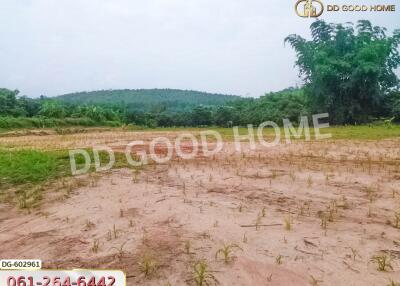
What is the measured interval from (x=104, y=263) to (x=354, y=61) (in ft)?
82.8

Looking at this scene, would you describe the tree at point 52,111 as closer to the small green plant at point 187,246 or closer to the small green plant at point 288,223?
the small green plant at point 288,223

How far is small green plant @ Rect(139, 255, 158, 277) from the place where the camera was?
3.32 m

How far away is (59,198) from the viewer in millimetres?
5895

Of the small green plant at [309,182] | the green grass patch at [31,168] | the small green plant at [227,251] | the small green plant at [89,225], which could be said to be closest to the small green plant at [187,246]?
the small green plant at [227,251]

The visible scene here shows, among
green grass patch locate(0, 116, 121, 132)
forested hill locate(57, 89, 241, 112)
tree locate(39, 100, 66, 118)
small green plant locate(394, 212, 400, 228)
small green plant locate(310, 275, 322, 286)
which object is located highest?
forested hill locate(57, 89, 241, 112)

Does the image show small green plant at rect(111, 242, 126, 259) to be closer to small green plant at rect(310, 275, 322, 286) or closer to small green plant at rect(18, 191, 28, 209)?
small green plant at rect(310, 275, 322, 286)

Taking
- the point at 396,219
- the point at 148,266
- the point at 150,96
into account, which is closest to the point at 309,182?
the point at 396,219

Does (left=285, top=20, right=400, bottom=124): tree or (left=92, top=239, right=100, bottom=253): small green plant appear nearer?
(left=92, top=239, right=100, bottom=253): small green plant

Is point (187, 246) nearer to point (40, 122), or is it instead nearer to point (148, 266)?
point (148, 266)

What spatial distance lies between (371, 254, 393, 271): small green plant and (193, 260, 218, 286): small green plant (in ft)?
4.30

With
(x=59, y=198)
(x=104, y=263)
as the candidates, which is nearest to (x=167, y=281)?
(x=104, y=263)

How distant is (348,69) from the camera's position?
25.9 meters

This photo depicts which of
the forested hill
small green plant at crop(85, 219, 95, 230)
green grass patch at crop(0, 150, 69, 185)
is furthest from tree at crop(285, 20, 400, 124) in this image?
the forested hill

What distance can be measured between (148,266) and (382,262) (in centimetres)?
186
